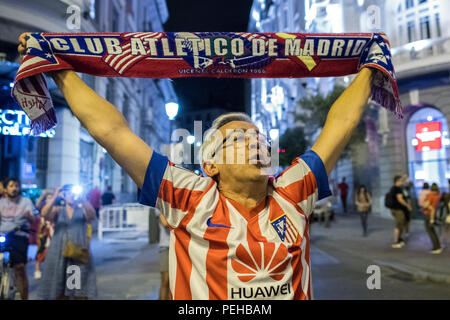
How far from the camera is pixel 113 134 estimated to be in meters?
1.58

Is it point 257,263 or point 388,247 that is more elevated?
point 257,263

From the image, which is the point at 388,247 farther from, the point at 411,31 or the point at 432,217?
the point at 411,31

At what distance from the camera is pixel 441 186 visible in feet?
50.0

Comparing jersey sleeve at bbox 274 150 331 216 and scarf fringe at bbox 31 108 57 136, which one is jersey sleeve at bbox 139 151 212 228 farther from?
scarf fringe at bbox 31 108 57 136

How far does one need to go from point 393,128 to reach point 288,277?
1733 centimetres

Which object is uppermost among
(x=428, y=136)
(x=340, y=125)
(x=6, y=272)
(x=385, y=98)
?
(x=428, y=136)

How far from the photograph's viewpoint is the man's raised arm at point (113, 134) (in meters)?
1.57

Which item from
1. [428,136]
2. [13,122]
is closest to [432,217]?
[428,136]

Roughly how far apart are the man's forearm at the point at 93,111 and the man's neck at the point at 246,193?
0.62 metres

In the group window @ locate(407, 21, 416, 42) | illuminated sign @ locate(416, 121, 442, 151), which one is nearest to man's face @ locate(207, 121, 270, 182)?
illuminated sign @ locate(416, 121, 442, 151)

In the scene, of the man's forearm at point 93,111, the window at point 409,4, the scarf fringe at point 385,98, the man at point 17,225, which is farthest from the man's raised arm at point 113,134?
the window at point 409,4

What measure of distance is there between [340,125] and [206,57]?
3.30 feet

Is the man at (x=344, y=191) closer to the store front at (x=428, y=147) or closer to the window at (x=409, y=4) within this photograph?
the store front at (x=428, y=147)
